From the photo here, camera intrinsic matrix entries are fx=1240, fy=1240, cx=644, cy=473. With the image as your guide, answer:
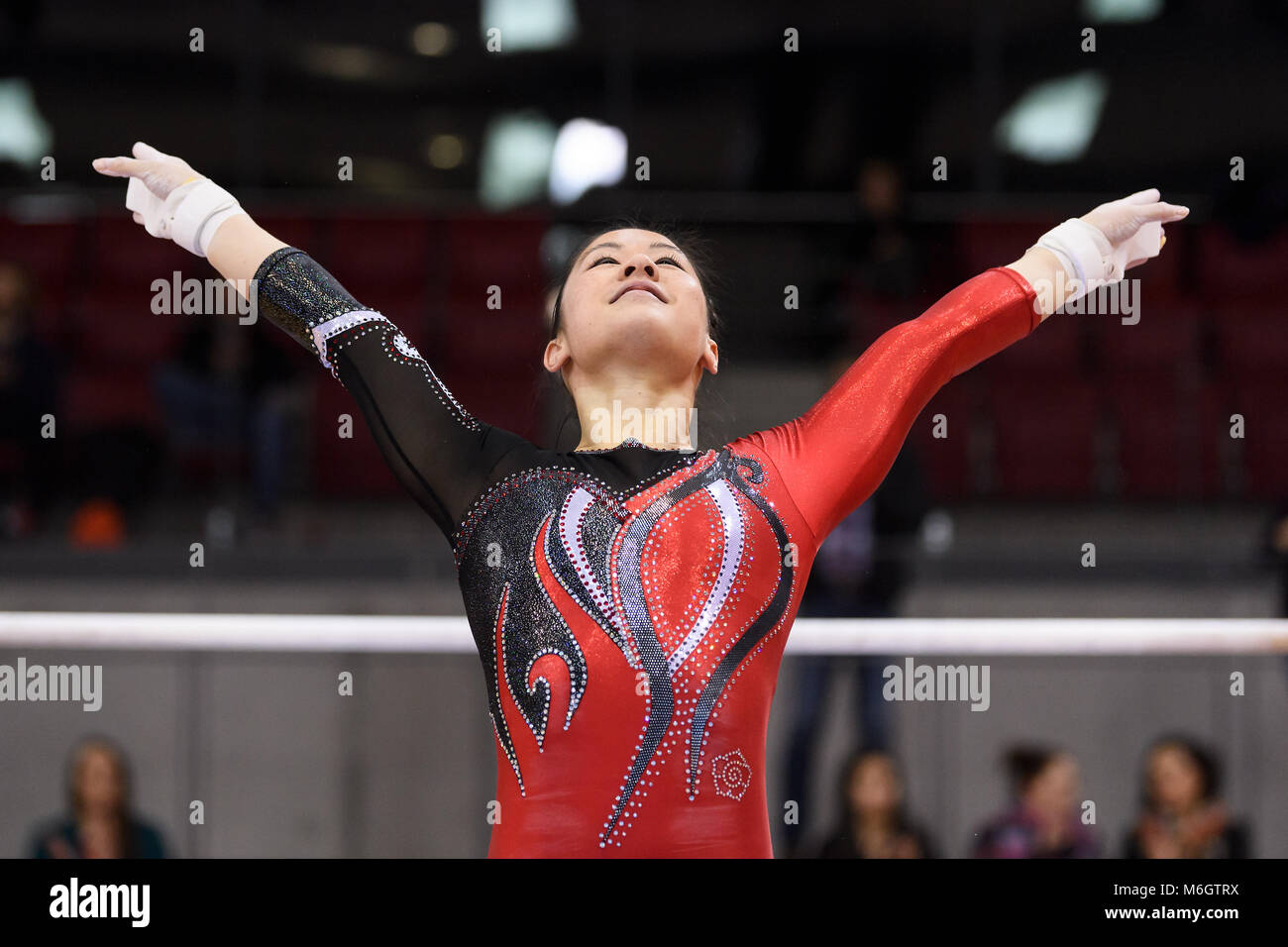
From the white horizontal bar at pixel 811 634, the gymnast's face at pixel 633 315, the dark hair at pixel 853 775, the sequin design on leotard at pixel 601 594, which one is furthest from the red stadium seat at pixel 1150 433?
the sequin design on leotard at pixel 601 594

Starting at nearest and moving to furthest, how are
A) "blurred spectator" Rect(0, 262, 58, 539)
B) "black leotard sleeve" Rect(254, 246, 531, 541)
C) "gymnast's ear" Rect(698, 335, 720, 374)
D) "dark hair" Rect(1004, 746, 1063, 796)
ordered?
"black leotard sleeve" Rect(254, 246, 531, 541) → "gymnast's ear" Rect(698, 335, 720, 374) → "dark hair" Rect(1004, 746, 1063, 796) → "blurred spectator" Rect(0, 262, 58, 539)

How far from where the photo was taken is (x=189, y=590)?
14.4ft

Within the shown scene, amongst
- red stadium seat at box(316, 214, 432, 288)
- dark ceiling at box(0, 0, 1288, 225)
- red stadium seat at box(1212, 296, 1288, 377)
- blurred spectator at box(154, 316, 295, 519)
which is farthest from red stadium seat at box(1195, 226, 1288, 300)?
blurred spectator at box(154, 316, 295, 519)

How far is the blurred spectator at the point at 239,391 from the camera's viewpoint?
4.97 metres

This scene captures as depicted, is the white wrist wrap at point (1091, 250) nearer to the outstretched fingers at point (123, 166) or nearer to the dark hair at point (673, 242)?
the dark hair at point (673, 242)

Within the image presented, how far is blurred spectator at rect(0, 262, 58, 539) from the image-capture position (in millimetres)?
4840

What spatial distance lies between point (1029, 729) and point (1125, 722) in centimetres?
34

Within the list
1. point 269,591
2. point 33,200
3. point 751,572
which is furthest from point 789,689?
point 33,200

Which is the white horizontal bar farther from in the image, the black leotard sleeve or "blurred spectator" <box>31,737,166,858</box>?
"blurred spectator" <box>31,737,166,858</box>

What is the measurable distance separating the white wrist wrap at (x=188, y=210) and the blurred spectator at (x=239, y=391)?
9.88ft

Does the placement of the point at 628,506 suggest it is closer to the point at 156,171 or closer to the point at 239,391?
the point at 156,171

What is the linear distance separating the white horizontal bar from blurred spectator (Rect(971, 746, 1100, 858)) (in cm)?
169

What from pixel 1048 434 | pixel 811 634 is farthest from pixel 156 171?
pixel 1048 434

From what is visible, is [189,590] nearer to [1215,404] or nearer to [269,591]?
[269,591]
